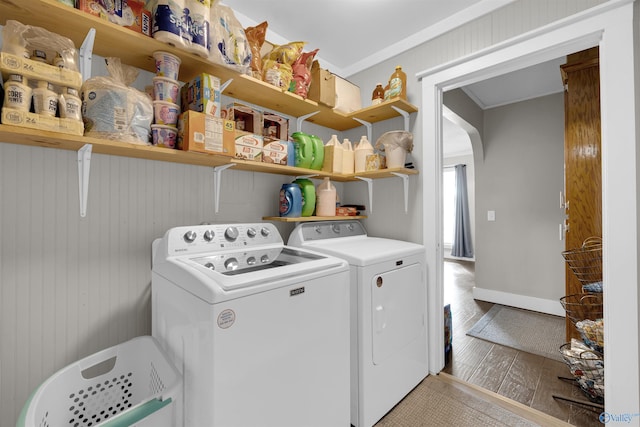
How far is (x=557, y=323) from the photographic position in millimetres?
2902

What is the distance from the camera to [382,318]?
157 cm

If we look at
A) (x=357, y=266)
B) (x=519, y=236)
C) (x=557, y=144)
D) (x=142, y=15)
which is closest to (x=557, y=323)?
(x=519, y=236)

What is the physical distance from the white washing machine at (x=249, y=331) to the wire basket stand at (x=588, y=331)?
1580mm

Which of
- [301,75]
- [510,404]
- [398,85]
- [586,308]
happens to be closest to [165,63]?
[301,75]

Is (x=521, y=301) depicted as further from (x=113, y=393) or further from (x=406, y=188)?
(x=113, y=393)

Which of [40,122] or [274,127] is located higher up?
[274,127]

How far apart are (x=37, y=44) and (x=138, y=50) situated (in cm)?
36

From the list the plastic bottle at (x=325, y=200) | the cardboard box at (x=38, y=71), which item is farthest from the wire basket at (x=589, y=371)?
the cardboard box at (x=38, y=71)

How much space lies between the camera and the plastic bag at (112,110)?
1.12 metres

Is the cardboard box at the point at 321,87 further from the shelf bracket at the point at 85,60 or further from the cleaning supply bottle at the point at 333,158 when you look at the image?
the shelf bracket at the point at 85,60

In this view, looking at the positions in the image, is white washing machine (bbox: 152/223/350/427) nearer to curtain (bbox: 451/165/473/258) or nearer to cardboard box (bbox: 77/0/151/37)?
cardboard box (bbox: 77/0/151/37)

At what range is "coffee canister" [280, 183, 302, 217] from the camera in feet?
6.25

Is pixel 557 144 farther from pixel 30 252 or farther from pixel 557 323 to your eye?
pixel 30 252

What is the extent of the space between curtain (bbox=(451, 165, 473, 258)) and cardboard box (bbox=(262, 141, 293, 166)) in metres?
5.83
